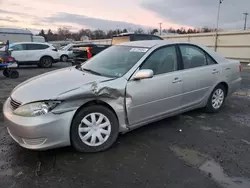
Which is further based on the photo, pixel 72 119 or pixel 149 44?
pixel 149 44

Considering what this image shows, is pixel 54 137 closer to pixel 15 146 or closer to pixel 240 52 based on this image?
pixel 15 146

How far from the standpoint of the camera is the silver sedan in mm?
2832

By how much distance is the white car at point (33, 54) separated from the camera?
46.5 ft

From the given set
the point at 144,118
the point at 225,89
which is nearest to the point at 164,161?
the point at 144,118

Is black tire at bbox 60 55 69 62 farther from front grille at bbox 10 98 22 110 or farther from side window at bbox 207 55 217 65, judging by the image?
front grille at bbox 10 98 22 110

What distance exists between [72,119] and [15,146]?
1148 mm

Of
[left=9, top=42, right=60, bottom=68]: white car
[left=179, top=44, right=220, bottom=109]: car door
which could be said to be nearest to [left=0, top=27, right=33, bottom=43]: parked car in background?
[left=9, top=42, right=60, bottom=68]: white car

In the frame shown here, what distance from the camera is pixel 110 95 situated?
3.20m

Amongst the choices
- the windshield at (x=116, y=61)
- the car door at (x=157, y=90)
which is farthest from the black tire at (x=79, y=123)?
the windshield at (x=116, y=61)

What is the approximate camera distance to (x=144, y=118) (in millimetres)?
3607

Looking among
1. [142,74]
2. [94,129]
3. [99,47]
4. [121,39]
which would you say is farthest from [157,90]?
[99,47]

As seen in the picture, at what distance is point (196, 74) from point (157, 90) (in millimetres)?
1096

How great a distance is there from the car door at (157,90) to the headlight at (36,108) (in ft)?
3.61

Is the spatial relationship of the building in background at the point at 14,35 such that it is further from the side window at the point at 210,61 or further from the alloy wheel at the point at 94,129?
the alloy wheel at the point at 94,129
